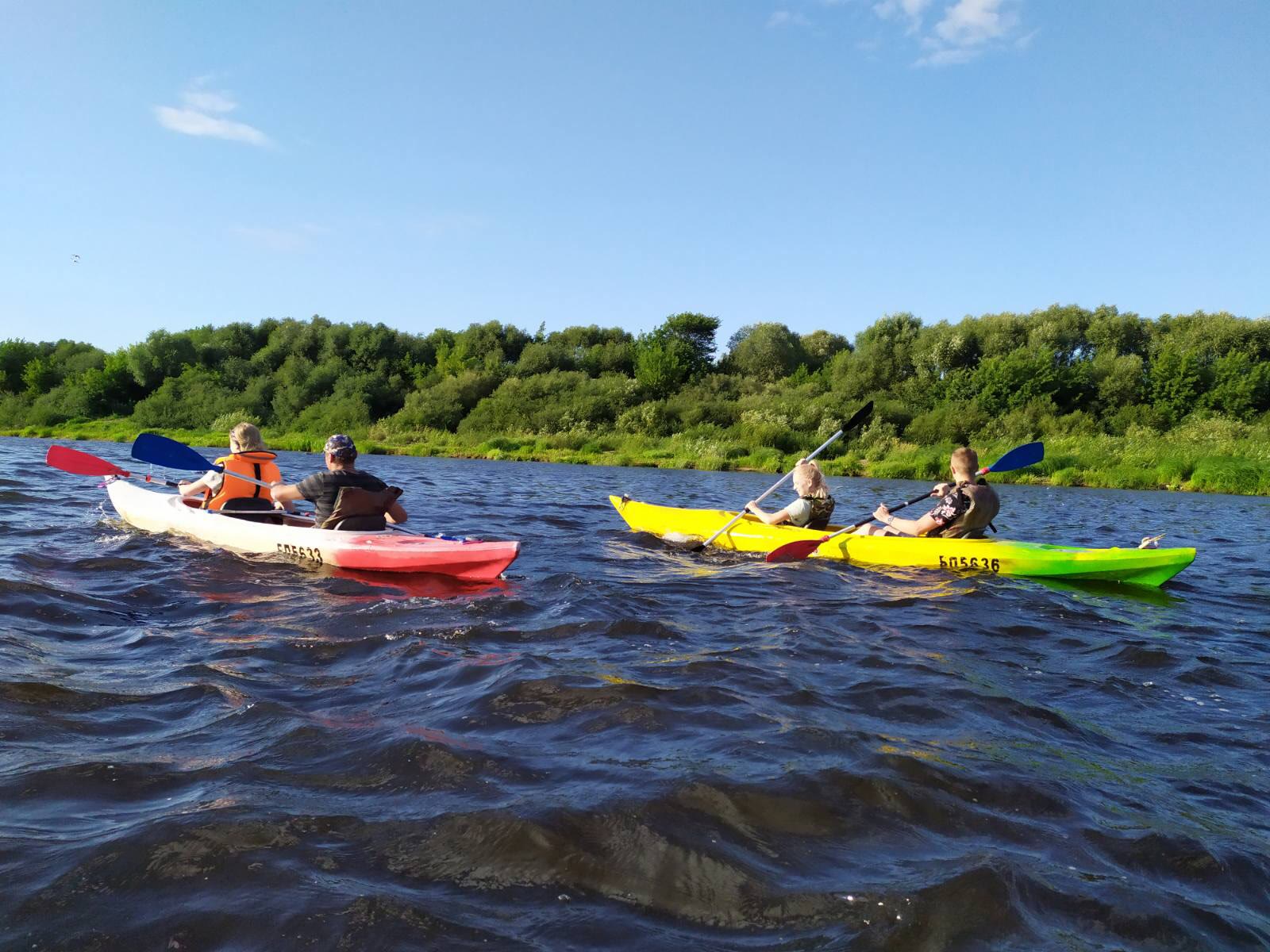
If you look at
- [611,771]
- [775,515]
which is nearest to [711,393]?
[775,515]

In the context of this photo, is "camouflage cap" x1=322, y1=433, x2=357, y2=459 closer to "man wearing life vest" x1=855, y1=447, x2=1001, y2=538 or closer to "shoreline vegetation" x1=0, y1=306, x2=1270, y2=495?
"man wearing life vest" x1=855, y1=447, x2=1001, y2=538

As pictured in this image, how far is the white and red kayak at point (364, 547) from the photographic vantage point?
256 inches

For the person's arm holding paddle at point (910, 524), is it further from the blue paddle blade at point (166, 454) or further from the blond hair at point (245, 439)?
the blue paddle blade at point (166, 454)

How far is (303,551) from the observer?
23.0 feet

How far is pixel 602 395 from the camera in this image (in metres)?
39.9

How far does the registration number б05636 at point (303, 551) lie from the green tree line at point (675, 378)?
27.1 m

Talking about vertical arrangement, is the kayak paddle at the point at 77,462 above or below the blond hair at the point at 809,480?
below

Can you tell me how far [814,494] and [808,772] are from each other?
6.09m

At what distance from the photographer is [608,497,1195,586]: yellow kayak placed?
7.48 meters

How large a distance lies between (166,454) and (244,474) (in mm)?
1127

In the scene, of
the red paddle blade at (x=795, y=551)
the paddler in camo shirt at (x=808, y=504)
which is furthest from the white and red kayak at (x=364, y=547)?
the paddler in camo shirt at (x=808, y=504)

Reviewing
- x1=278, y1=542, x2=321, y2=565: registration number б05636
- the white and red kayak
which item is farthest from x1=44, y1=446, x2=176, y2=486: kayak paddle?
x1=278, y1=542, x2=321, y2=565: registration number б05636

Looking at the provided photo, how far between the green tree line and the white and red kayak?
1058 inches

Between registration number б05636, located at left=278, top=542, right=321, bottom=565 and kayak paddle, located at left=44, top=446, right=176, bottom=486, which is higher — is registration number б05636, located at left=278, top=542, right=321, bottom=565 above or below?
below
